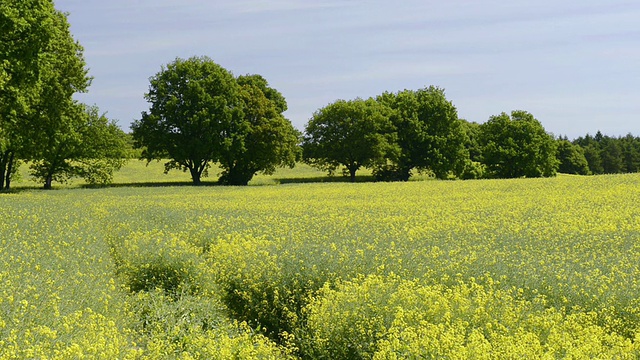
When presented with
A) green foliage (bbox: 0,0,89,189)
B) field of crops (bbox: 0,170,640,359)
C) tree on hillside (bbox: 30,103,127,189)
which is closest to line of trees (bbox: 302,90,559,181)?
tree on hillside (bbox: 30,103,127,189)

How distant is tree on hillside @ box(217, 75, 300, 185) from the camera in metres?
56.0

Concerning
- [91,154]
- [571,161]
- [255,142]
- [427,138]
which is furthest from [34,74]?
[571,161]

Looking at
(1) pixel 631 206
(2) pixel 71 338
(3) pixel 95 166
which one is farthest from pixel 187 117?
(2) pixel 71 338

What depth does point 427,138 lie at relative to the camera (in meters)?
70.2

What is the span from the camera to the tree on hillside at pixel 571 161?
121 metres

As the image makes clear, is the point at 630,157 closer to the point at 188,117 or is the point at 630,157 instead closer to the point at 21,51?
the point at 188,117

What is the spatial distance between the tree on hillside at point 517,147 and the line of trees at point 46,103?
1948 inches

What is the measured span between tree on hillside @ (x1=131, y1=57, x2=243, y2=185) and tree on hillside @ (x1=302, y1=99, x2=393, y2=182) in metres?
13.3

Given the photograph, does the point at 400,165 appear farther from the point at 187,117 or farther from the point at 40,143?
the point at 40,143

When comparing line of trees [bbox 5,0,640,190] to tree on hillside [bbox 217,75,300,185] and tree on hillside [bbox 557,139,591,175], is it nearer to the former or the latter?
tree on hillside [bbox 217,75,300,185]

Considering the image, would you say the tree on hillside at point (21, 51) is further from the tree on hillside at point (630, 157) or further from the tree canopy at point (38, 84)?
the tree on hillside at point (630, 157)

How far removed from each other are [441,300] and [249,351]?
2968 millimetres

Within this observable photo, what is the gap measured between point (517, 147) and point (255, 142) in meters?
39.8

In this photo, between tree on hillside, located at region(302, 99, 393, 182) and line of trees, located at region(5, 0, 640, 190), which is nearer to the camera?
line of trees, located at region(5, 0, 640, 190)
